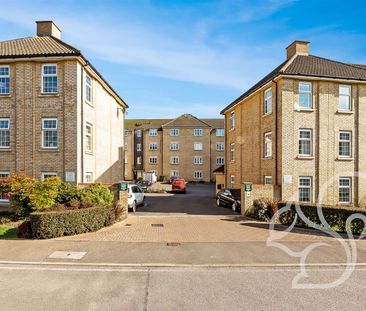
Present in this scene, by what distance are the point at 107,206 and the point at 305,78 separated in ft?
47.5

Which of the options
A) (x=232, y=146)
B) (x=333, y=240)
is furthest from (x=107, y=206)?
(x=232, y=146)

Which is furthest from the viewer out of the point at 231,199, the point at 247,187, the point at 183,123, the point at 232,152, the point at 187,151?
the point at 183,123

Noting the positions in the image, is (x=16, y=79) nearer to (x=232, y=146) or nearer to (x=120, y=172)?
(x=120, y=172)

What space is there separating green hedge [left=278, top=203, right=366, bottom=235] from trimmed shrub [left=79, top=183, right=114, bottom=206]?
9207 mm

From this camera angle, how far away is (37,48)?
58.5 feet

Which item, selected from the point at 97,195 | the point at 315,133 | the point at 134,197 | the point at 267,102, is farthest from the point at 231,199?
the point at 97,195

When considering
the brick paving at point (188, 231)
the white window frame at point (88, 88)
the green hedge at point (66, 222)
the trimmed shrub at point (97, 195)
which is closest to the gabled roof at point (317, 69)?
the brick paving at point (188, 231)

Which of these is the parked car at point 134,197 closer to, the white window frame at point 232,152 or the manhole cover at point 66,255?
the manhole cover at point 66,255

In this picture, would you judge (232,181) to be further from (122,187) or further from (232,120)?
(122,187)

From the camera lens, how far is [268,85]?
20156 millimetres

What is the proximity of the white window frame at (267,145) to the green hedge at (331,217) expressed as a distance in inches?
218

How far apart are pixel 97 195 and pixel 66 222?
282cm

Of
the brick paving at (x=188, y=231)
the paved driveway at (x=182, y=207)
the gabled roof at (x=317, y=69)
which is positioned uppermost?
the gabled roof at (x=317, y=69)

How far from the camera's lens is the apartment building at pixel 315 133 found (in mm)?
18531
